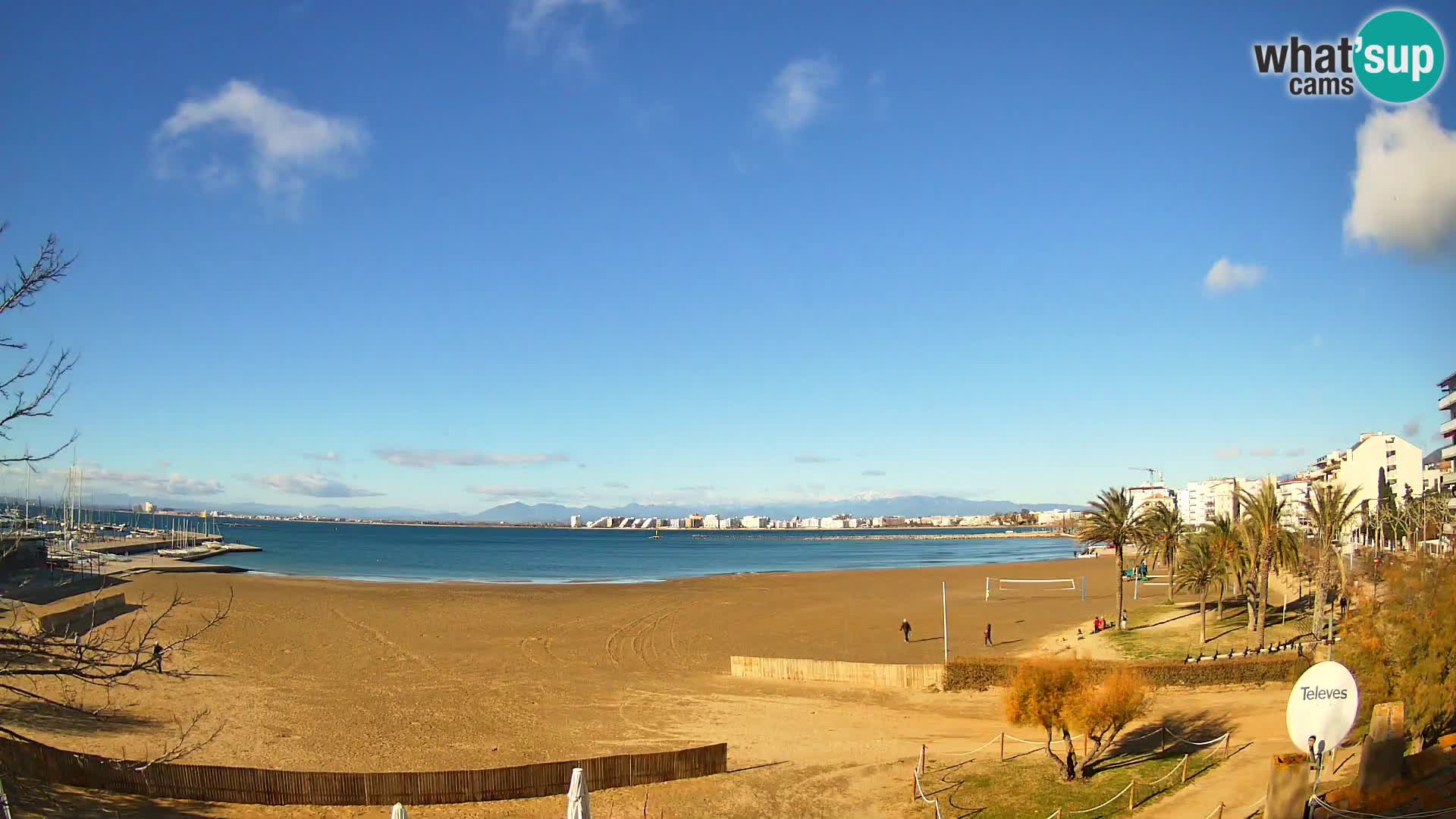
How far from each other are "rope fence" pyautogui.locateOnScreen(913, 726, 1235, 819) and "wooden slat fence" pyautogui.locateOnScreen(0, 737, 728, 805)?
592 cm

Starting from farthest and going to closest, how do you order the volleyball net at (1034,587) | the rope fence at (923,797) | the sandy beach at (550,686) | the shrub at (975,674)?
the volleyball net at (1034,587) → the shrub at (975,674) → the sandy beach at (550,686) → the rope fence at (923,797)

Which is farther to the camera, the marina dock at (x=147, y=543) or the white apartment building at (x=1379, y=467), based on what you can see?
the marina dock at (x=147, y=543)

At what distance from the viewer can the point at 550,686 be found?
33.7 meters

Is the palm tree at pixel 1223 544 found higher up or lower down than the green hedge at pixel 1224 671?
higher up

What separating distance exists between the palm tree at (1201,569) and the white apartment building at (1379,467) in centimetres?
6006

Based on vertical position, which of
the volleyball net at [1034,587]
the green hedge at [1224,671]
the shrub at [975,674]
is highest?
the green hedge at [1224,671]

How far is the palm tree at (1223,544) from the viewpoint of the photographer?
41.0 m

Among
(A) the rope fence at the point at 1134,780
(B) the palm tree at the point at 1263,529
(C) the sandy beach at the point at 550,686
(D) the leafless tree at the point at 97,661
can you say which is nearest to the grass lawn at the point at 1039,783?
(A) the rope fence at the point at 1134,780

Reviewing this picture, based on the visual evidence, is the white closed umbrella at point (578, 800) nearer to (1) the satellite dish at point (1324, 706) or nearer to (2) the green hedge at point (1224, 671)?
(1) the satellite dish at point (1324, 706)

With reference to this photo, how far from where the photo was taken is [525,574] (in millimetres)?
99812

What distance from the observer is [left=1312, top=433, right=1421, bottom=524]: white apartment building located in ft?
301

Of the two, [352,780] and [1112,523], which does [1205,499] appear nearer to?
[1112,523]

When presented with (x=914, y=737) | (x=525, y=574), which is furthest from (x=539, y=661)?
(x=525, y=574)

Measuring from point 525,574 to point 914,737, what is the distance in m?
80.2
